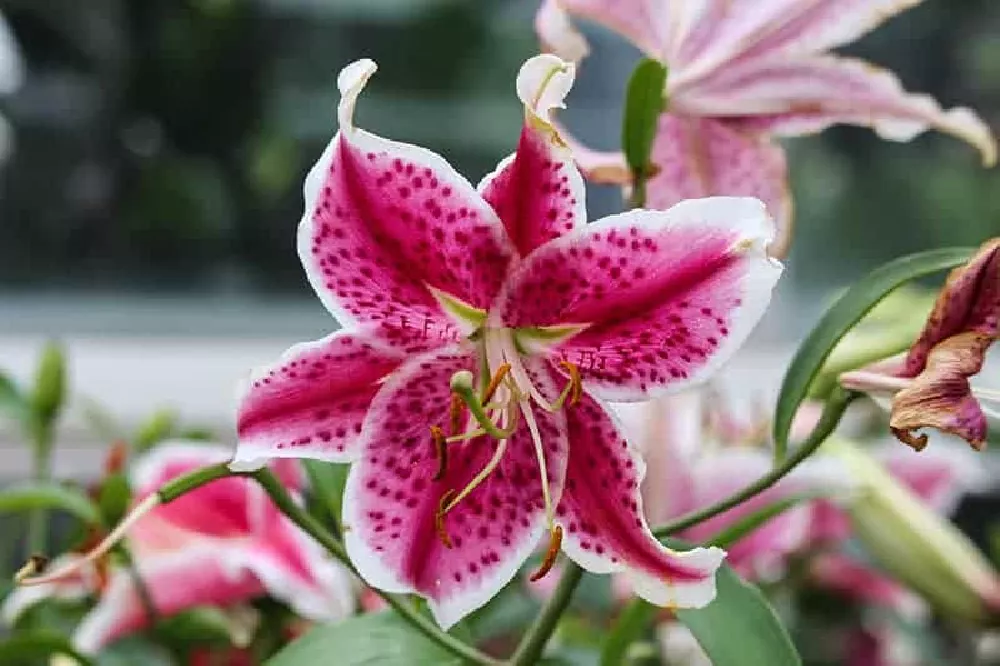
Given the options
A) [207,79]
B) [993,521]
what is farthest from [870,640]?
[207,79]

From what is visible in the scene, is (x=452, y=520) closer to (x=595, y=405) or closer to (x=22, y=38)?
(x=595, y=405)

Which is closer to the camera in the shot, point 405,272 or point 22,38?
point 405,272

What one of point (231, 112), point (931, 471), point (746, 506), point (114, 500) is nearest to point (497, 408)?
point (114, 500)

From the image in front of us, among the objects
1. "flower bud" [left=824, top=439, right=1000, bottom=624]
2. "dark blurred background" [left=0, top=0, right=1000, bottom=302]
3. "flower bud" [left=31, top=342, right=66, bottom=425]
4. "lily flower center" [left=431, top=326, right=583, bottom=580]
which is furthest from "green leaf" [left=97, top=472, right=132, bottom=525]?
"dark blurred background" [left=0, top=0, right=1000, bottom=302]

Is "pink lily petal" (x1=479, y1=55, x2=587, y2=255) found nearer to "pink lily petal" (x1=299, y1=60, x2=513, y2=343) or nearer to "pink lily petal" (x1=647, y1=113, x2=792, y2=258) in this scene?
"pink lily petal" (x1=299, y1=60, x2=513, y2=343)

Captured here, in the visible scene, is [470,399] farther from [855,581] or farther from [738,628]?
[855,581]

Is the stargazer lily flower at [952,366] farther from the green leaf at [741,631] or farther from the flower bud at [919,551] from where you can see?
the flower bud at [919,551]

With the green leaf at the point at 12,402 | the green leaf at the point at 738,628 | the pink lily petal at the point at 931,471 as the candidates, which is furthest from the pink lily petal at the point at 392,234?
the pink lily petal at the point at 931,471
